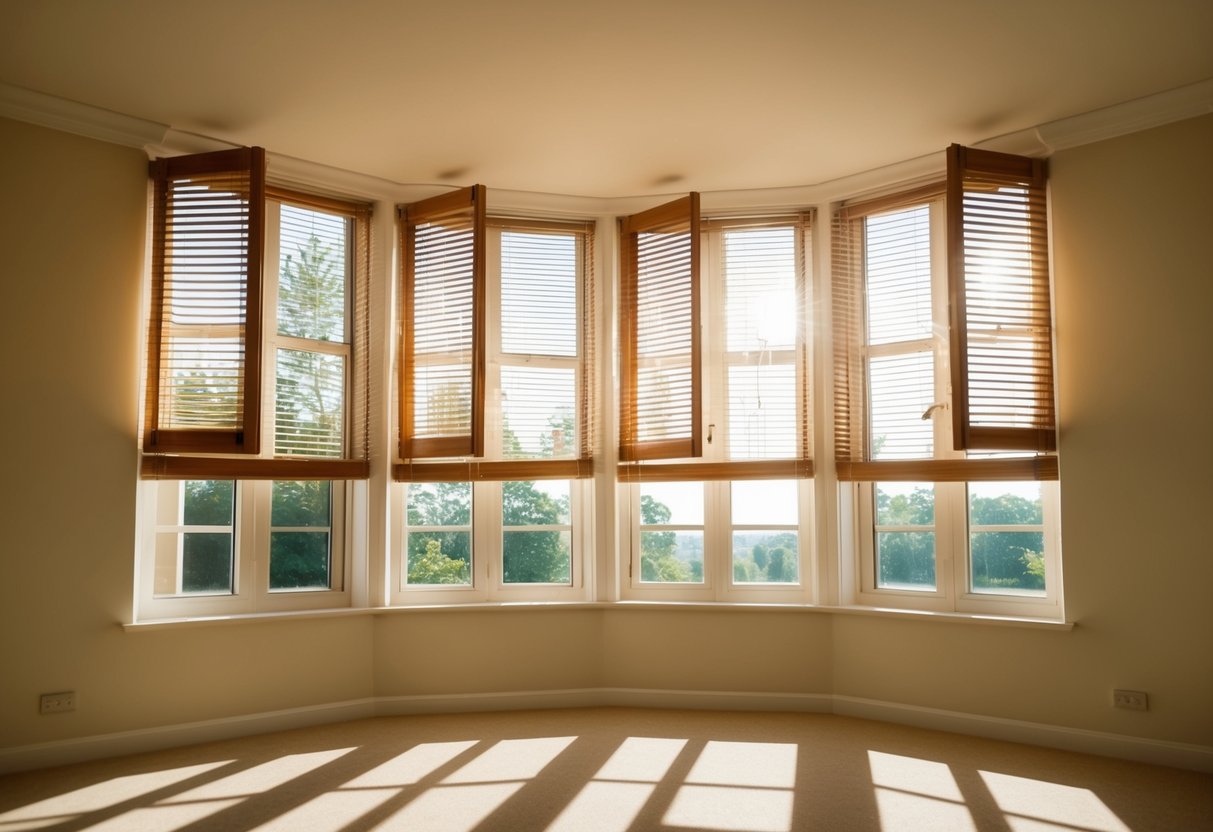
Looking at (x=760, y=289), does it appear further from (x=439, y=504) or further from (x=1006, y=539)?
(x=439, y=504)

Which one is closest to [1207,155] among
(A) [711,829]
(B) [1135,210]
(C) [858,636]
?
(B) [1135,210]

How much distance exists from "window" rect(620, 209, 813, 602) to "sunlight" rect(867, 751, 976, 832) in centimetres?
143

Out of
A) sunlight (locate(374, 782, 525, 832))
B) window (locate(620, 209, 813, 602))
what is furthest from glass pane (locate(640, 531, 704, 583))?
sunlight (locate(374, 782, 525, 832))

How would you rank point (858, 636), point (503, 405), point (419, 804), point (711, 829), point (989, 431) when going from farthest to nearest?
point (503, 405) → point (858, 636) → point (989, 431) → point (419, 804) → point (711, 829)

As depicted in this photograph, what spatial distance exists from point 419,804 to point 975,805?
220 cm

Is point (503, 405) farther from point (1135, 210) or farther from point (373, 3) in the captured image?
point (1135, 210)

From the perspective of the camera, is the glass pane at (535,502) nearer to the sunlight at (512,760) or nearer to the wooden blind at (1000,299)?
the sunlight at (512,760)

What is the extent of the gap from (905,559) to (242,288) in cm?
383

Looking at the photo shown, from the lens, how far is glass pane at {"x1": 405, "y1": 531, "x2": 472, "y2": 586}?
5.73 m

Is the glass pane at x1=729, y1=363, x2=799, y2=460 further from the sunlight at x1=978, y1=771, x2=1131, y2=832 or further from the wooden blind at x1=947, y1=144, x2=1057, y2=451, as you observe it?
the sunlight at x1=978, y1=771, x2=1131, y2=832

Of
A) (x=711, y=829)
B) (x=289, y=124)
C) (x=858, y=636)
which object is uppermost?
(x=289, y=124)

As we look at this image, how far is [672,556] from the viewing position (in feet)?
19.4

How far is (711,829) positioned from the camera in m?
3.60

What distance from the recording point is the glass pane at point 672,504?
5887mm
